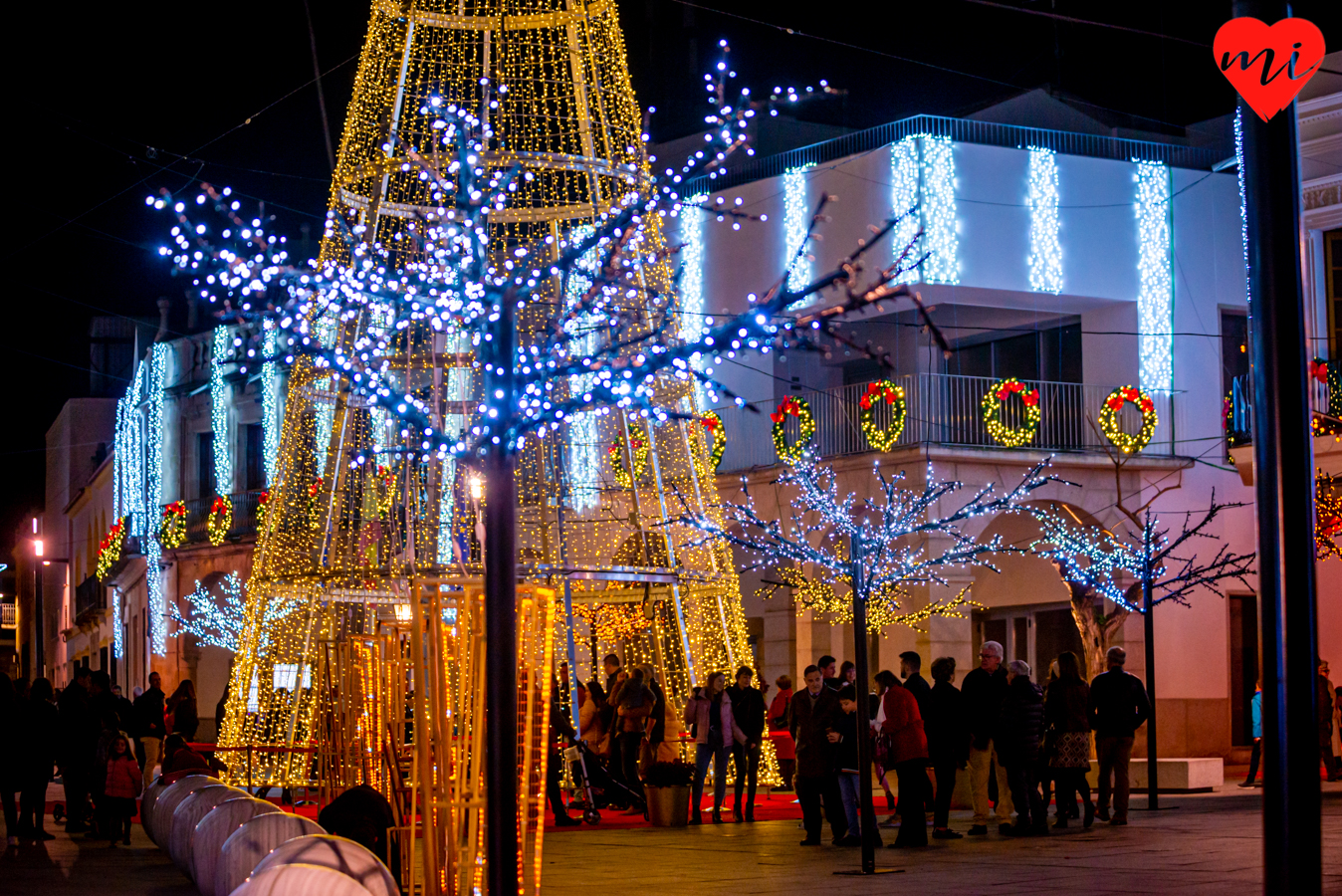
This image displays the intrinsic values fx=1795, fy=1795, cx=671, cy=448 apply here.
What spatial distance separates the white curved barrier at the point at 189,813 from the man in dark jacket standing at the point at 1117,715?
7.13 metres

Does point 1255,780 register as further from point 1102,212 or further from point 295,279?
point 295,279

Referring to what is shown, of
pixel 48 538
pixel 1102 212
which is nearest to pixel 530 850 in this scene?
pixel 1102 212

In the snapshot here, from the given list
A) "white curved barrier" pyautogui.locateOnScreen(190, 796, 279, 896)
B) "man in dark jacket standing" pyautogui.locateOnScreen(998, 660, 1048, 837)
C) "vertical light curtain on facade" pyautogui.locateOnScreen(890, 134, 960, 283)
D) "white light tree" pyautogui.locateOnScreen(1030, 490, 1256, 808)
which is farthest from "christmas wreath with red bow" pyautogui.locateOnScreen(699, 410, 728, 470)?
"white curved barrier" pyautogui.locateOnScreen(190, 796, 279, 896)

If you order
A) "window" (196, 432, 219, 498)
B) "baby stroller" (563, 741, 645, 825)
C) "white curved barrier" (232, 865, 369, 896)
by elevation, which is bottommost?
"baby stroller" (563, 741, 645, 825)

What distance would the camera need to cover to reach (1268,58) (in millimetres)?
6039

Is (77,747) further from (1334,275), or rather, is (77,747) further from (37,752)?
(1334,275)

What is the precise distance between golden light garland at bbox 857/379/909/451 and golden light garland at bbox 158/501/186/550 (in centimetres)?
1841

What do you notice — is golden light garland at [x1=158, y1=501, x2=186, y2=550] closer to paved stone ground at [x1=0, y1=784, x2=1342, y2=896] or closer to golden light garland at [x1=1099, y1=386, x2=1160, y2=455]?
golden light garland at [x1=1099, y1=386, x2=1160, y2=455]

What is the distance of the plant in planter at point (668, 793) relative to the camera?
1581cm

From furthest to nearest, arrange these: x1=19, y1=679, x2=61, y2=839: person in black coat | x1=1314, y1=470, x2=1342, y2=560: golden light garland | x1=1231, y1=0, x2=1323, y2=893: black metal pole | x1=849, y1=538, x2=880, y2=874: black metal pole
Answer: x1=1314, y1=470, x2=1342, y2=560: golden light garland < x1=19, y1=679, x2=61, y2=839: person in black coat < x1=849, y1=538, x2=880, y2=874: black metal pole < x1=1231, y1=0, x2=1323, y2=893: black metal pole

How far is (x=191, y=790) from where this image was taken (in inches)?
467

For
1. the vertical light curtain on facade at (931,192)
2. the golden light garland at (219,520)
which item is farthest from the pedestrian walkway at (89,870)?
the golden light garland at (219,520)

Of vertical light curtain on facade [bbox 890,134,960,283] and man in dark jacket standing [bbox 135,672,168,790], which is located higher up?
vertical light curtain on facade [bbox 890,134,960,283]

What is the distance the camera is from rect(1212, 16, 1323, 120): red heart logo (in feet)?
19.7
